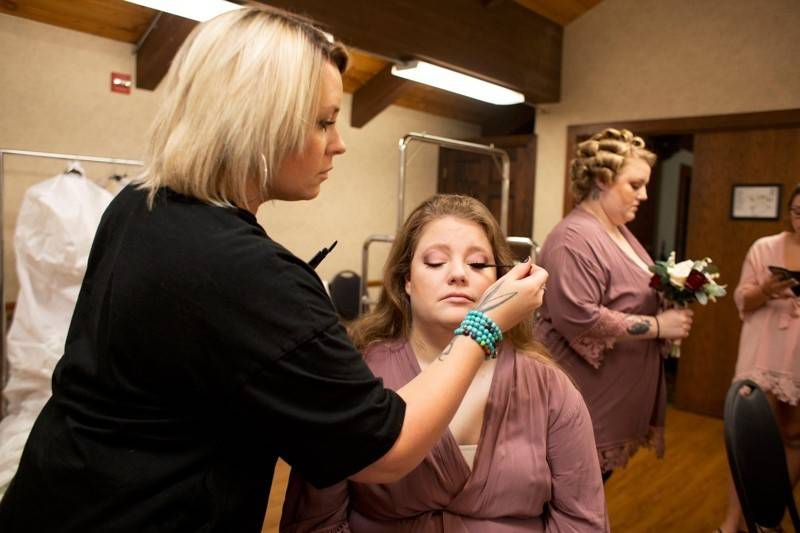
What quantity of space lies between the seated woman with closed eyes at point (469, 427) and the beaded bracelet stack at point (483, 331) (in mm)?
53

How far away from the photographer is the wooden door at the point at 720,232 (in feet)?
13.7

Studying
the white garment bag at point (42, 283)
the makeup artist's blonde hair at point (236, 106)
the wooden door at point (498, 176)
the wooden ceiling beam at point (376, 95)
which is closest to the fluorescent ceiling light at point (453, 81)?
the wooden ceiling beam at point (376, 95)

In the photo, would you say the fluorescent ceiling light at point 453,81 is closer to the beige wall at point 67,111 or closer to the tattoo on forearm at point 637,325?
the beige wall at point 67,111

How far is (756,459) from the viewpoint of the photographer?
5.14 ft

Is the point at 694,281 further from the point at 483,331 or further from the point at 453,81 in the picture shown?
the point at 453,81

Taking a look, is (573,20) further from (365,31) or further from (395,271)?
(395,271)

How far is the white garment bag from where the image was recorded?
8.89ft

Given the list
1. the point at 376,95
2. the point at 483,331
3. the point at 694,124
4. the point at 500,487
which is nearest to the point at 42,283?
the point at 500,487

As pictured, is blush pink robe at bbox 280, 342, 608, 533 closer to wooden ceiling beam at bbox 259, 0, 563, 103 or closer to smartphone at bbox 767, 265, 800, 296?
smartphone at bbox 767, 265, 800, 296

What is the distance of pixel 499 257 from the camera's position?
1.48 meters

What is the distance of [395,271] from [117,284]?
0.83m

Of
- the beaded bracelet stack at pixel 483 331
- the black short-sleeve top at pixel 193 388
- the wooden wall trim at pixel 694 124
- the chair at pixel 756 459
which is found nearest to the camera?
the black short-sleeve top at pixel 193 388

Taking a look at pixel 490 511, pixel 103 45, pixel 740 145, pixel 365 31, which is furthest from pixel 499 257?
pixel 740 145

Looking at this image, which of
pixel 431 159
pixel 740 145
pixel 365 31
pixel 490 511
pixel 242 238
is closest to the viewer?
pixel 242 238
